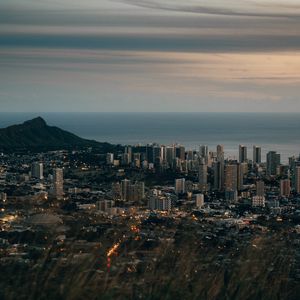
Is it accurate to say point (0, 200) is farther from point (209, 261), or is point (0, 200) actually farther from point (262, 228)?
point (209, 261)

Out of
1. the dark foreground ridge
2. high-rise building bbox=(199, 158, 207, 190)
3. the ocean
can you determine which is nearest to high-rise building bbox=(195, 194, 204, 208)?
high-rise building bbox=(199, 158, 207, 190)

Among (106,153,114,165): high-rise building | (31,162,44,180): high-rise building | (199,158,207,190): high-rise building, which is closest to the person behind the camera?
(199,158,207,190): high-rise building

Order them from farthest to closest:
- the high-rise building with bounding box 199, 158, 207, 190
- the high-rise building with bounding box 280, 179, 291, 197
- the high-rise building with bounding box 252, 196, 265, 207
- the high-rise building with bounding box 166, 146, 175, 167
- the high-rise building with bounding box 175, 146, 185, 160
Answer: the high-rise building with bounding box 175, 146, 185, 160 < the high-rise building with bounding box 166, 146, 175, 167 < the high-rise building with bounding box 199, 158, 207, 190 < the high-rise building with bounding box 280, 179, 291, 197 < the high-rise building with bounding box 252, 196, 265, 207

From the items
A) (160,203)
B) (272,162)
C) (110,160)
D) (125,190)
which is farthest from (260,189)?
(110,160)

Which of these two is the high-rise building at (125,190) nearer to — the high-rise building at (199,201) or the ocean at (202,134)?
the high-rise building at (199,201)

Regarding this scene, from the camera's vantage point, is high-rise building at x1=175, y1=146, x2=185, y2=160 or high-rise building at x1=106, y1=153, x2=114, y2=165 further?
high-rise building at x1=175, y1=146, x2=185, y2=160

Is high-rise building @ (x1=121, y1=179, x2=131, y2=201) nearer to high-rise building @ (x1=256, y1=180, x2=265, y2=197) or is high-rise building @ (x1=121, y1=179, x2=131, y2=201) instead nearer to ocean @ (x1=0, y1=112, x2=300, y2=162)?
high-rise building @ (x1=256, y1=180, x2=265, y2=197)

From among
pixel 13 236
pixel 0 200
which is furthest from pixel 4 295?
pixel 0 200
